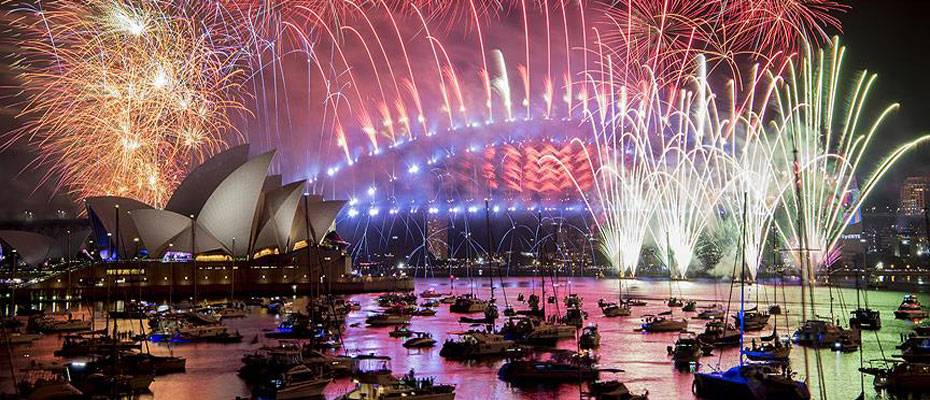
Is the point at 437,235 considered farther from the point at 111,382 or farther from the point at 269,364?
the point at 111,382

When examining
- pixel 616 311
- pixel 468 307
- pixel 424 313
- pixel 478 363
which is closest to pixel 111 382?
pixel 478 363

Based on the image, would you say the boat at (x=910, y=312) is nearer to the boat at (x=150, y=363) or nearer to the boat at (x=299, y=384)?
the boat at (x=299, y=384)

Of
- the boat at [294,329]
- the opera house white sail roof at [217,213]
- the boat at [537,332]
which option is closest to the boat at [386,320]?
the boat at [294,329]

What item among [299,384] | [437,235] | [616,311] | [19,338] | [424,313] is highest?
[437,235]

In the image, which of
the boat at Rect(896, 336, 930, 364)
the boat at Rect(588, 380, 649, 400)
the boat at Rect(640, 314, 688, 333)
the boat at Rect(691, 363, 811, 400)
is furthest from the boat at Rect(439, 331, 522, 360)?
the boat at Rect(896, 336, 930, 364)

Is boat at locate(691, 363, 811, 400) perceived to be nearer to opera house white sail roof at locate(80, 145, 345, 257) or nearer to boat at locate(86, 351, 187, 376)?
boat at locate(86, 351, 187, 376)

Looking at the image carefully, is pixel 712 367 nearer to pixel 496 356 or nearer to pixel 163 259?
pixel 496 356
